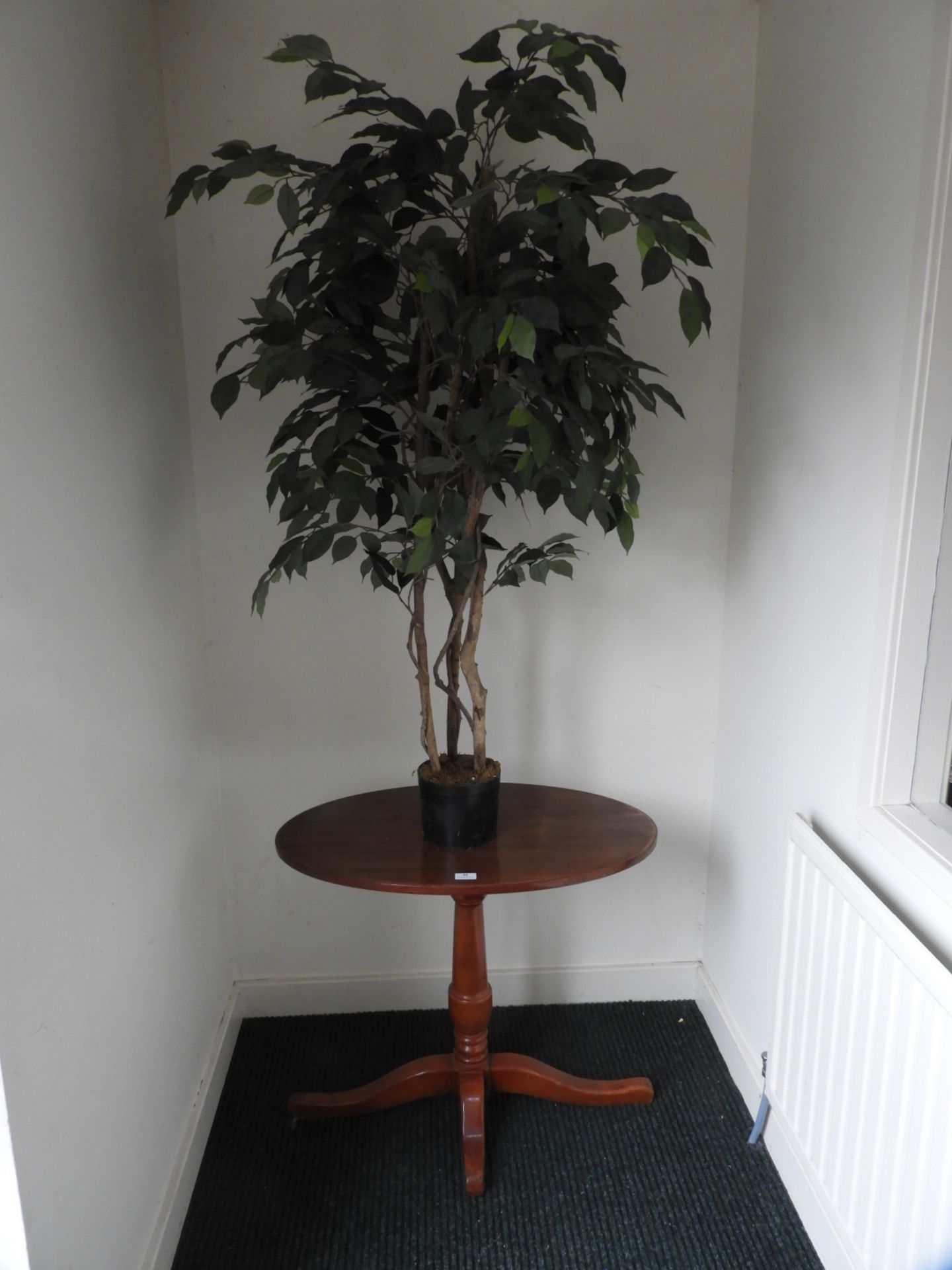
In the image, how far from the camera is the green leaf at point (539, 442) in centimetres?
131

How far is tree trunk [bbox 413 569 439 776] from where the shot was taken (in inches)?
66.9

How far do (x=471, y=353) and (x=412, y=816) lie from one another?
3.06ft

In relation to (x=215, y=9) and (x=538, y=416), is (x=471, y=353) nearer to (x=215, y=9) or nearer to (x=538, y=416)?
(x=538, y=416)

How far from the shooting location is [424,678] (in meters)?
1.74

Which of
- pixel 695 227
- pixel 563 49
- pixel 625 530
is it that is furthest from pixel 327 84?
pixel 625 530

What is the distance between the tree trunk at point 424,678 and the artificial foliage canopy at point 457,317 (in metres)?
0.08

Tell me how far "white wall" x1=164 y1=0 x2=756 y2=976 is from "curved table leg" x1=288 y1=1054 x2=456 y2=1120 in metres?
0.36

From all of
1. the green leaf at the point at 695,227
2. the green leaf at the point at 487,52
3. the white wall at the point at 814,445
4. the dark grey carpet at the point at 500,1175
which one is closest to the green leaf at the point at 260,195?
the green leaf at the point at 487,52

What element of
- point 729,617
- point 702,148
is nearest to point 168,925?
point 729,617

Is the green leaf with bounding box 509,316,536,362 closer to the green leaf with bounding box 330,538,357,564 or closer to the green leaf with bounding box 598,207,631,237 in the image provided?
the green leaf with bounding box 598,207,631,237

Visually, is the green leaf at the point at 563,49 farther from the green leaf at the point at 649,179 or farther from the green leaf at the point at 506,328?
the green leaf at the point at 506,328

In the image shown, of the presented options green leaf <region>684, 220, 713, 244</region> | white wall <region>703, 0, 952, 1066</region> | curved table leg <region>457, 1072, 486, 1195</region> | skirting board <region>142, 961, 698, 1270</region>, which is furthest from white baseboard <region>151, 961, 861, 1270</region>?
green leaf <region>684, 220, 713, 244</region>

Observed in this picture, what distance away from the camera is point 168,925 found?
172 centimetres

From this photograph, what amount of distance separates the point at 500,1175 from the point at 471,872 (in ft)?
2.15
